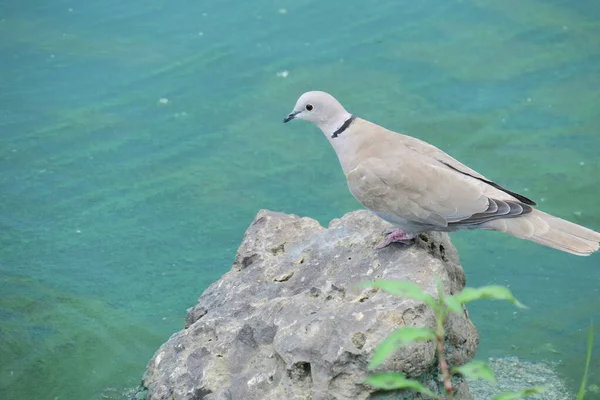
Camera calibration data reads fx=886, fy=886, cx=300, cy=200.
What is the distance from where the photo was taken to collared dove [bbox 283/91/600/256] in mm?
3049

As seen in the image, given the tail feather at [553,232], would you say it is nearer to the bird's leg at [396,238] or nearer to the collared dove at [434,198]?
the collared dove at [434,198]

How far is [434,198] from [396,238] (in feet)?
0.64

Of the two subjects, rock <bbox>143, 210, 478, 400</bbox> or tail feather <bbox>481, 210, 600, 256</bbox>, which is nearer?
rock <bbox>143, 210, 478, 400</bbox>

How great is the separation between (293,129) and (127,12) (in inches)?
88.2

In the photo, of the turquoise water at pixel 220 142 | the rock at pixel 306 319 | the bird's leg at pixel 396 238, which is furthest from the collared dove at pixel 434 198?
the turquoise water at pixel 220 142

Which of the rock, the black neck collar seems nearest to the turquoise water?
the rock

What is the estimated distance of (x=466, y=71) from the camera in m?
6.29

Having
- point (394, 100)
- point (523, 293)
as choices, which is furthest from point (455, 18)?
point (523, 293)

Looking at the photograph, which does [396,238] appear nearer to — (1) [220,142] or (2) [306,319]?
(2) [306,319]

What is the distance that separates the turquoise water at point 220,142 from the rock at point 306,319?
0.98 metres

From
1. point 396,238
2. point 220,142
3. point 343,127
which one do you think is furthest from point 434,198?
point 220,142

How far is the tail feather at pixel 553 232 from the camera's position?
2.98 m

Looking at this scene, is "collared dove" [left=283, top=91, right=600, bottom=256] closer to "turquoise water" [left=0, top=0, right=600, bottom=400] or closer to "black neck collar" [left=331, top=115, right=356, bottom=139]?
"black neck collar" [left=331, top=115, right=356, bottom=139]

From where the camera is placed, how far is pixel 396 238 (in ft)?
10.3
